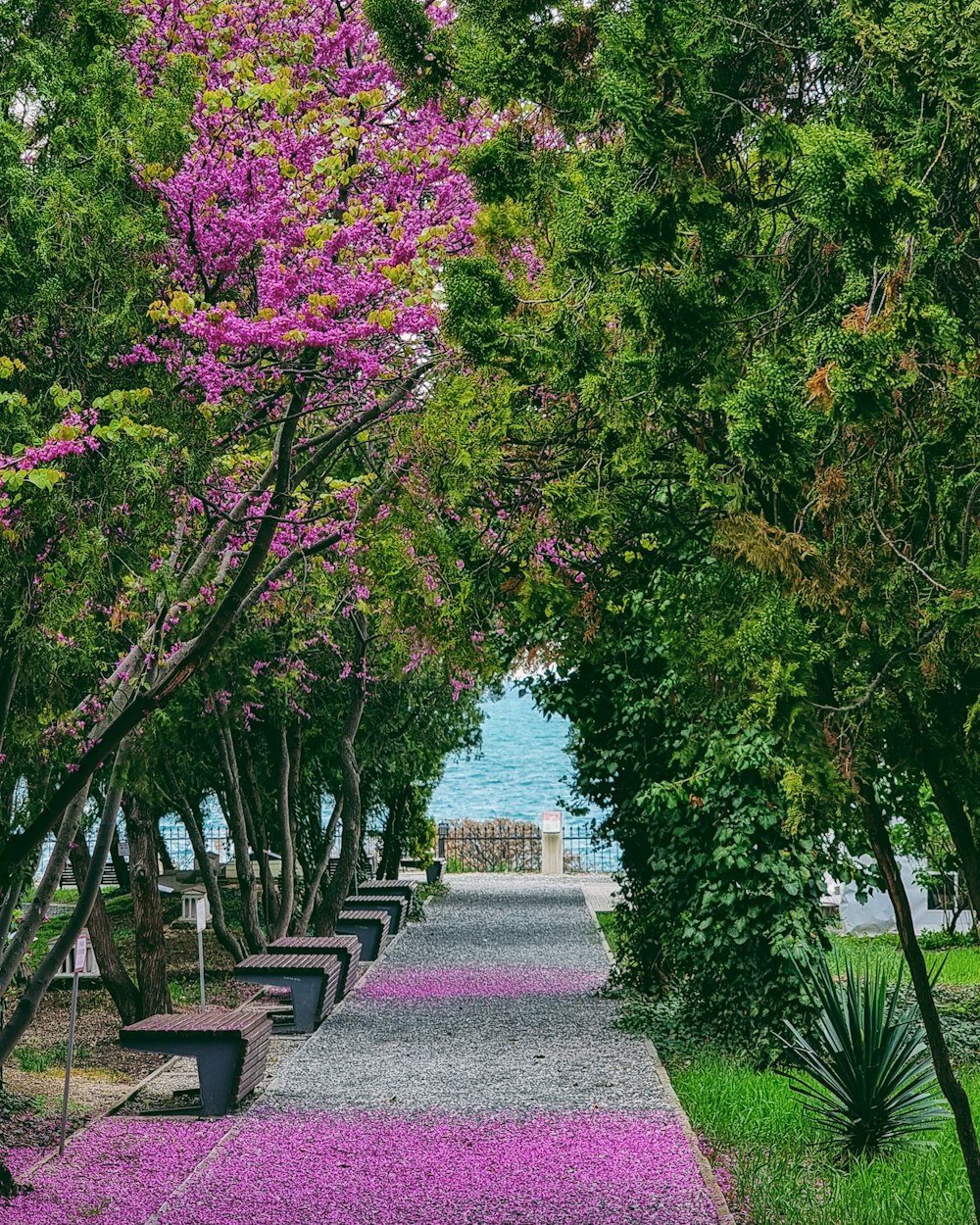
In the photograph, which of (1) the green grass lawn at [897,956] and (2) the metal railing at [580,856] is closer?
(1) the green grass lawn at [897,956]

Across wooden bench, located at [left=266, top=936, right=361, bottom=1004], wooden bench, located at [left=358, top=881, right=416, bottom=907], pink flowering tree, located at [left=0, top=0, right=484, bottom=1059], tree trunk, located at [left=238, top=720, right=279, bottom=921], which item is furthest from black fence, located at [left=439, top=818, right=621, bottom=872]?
pink flowering tree, located at [left=0, top=0, right=484, bottom=1059]

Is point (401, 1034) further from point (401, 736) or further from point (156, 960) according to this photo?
point (401, 736)

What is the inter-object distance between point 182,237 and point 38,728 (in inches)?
121

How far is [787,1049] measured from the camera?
1076 cm

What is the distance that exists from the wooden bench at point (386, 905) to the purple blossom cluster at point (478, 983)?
9.38 ft

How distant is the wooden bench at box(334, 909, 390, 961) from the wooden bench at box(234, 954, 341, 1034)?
446cm

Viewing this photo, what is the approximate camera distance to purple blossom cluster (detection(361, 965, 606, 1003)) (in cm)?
1573

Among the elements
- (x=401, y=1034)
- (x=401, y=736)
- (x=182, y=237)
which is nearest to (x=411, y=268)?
(x=182, y=237)

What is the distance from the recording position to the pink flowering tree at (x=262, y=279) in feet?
24.5

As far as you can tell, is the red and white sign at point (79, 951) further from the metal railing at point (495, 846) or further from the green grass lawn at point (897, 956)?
the metal railing at point (495, 846)

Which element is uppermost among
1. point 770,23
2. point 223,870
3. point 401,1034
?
point 770,23

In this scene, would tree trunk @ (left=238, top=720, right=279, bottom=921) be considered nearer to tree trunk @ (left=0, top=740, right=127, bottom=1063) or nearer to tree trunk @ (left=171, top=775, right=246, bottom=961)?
tree trunk @ (left=171, top=775, right=246, bottom=961)

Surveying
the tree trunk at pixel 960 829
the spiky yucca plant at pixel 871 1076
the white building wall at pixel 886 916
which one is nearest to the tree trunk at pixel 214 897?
the spiky yucca plant at pixel 871 1076

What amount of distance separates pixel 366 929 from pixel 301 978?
5317 mm
